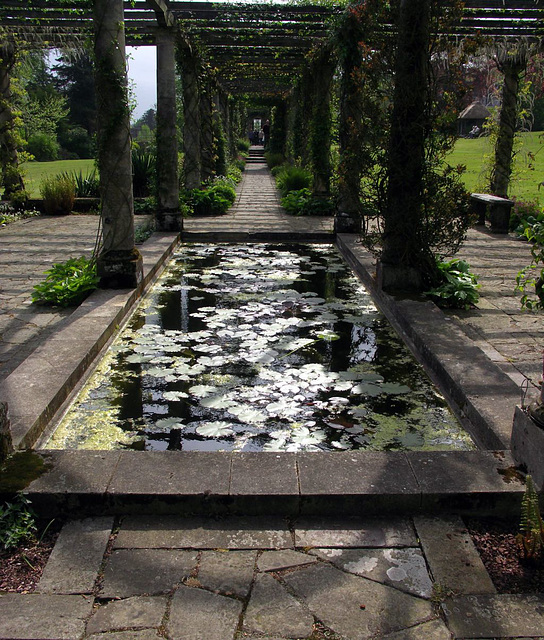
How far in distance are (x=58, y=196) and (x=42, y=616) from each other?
34.1 ft

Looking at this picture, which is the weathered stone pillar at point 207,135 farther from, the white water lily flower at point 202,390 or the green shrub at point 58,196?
the white water lily flower at point 202,390

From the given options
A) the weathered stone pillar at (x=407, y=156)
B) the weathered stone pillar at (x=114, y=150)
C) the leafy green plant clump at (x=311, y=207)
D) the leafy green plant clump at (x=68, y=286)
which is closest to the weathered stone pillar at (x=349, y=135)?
the weathered stone pillar at (x=407, y=156)

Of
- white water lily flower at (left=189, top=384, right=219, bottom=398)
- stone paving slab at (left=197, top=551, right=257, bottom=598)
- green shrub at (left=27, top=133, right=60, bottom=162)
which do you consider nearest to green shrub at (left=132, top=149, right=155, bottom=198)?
white water lily flower at (left=189, top=384, right=219, bottom=398)

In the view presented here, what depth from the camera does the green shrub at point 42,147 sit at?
34406 millimetres

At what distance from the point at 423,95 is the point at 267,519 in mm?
4022

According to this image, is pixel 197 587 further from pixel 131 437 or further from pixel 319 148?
pixel 319 148

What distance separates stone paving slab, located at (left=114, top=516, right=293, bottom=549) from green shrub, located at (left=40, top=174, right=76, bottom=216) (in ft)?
32.7

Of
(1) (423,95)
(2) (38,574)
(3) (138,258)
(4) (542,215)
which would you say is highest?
(1) (423,95)

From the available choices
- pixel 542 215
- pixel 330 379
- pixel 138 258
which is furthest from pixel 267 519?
pixel 138 258

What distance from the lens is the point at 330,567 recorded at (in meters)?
2.18

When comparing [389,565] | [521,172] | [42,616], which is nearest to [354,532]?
[389,565]

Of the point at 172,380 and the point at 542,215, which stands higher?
the point at 542,215

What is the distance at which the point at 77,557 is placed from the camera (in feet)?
7.27

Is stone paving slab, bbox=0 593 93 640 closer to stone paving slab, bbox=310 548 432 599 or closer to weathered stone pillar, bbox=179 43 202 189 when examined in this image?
stone paving slab, bbox=310 548 432 599
